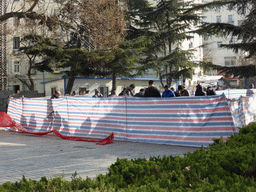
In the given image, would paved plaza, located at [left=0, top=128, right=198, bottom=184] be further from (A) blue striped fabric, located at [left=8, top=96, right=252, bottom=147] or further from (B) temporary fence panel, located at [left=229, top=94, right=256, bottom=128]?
(B) temporary fence panel, located at [left=229, top=94, right=256, bottom=128]

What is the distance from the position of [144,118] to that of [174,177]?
730 centimetres

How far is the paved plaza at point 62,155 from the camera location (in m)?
7.16

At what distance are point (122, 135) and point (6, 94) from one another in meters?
23.5

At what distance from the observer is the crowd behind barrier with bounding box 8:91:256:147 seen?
10.1m

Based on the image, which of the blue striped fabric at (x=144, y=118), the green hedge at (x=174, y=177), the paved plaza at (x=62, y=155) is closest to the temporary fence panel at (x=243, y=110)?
the blue striped fabric at (x=144, y=118)

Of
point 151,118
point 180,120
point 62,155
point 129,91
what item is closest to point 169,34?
point 129,91

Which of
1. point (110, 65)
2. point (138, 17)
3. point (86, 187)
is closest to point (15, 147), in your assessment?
point (86, 187)

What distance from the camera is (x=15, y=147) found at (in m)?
11.1

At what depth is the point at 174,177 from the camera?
412 cm

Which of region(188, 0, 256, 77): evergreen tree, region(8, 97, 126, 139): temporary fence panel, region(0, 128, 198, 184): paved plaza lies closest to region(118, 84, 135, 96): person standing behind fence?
region(8, 97, 126, 139): temporary fence panel

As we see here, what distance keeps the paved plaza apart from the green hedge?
212cm

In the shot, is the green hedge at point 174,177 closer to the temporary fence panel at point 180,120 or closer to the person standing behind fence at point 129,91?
the temporary fence panel at point 180,120

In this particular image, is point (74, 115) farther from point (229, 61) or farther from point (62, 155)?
point (229, 61)

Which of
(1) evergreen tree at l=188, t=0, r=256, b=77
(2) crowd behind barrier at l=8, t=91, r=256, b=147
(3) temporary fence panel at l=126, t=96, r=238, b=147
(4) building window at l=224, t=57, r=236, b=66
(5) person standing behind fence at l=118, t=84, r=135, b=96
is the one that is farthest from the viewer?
(4) building window at l=224, t=57, r=236, b=66
